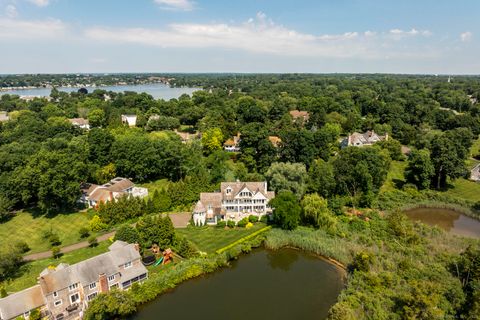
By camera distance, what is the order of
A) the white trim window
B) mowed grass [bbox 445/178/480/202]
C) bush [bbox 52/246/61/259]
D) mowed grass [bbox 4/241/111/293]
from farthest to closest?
mowed grass [bbox 445/178/480/202], bush [bbox 52/246/61/259], mowed grass [bbox 4/241/111/293], the white trim window

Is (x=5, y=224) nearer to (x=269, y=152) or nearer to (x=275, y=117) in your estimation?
(x=269, y=152)

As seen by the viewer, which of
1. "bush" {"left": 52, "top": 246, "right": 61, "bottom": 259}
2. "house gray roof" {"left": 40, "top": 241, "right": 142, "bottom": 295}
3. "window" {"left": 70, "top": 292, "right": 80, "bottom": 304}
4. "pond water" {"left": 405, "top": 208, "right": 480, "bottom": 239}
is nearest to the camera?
"house gray roof" {"left": 40, "top": 241, "right": 142, "bottom": 295}

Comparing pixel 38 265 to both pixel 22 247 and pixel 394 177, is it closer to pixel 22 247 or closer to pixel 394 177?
pixel 22 247

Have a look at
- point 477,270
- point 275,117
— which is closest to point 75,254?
point 477,270

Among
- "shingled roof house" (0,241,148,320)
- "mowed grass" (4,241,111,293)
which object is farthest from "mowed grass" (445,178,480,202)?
"mowed grass" (4,241,111,293)

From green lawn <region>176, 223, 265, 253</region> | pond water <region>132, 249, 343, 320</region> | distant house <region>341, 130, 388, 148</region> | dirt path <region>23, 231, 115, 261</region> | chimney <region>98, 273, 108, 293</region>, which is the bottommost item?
pond water <region>132, 249, 343, 320</region>

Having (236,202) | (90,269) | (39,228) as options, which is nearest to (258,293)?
(90,269)

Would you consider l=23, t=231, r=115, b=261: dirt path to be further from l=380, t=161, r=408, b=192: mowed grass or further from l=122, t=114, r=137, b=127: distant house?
l=122, t=114, r=137, b=127: distant house

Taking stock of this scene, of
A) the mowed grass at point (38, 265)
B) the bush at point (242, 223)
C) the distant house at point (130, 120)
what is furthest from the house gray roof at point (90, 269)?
the distant house at point (130, 120)
